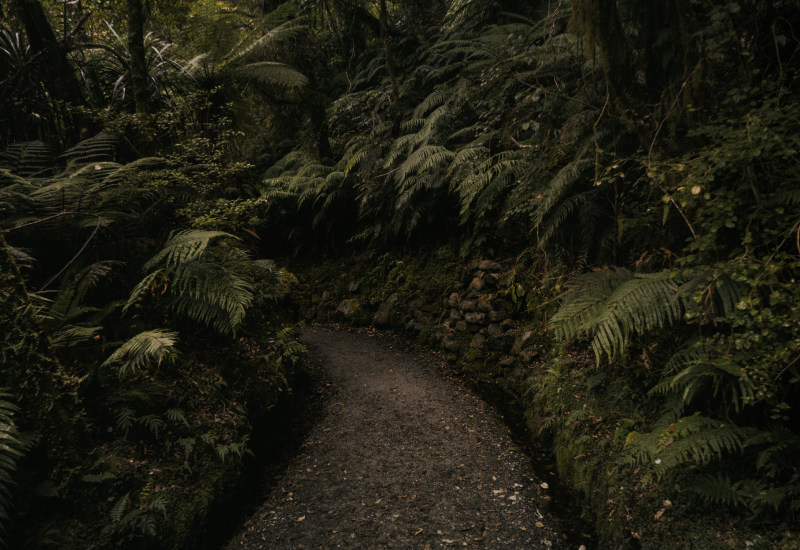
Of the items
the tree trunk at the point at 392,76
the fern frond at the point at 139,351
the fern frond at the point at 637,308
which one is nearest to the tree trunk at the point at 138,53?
the fern frond at the point at 139,351

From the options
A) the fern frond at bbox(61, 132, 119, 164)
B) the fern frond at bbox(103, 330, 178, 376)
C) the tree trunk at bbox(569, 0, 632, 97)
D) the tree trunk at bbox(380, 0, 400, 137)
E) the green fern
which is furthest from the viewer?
→ the tree trunk at bbox(380, 0, 400, 137)

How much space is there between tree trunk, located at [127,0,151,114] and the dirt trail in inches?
161

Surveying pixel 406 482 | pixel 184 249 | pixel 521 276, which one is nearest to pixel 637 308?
pixel 406 482

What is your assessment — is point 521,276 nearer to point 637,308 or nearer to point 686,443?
point 637,308

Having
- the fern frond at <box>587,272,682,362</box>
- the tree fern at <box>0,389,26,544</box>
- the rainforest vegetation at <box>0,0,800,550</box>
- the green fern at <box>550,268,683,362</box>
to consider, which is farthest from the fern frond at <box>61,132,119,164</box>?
the fern frond at <box>587,272,682,362</box>

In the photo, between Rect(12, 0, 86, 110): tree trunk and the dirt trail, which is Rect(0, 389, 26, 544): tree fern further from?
Rect(12, 0, 86, 110): tree trunk

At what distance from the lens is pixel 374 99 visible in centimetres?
721

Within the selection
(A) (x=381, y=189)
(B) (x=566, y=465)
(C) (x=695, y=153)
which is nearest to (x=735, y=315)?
(C) (x=695, y=153)

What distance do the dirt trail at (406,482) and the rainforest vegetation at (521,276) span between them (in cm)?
41

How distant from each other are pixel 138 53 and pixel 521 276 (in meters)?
5.02

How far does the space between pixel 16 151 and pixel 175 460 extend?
11.6ft

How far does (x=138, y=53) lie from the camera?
13.7ft

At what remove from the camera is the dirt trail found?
257cm

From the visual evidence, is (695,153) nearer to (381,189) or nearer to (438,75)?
(381,189)
